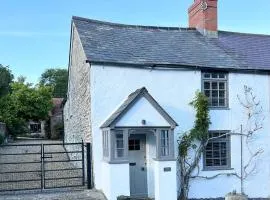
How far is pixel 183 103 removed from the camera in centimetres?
1703

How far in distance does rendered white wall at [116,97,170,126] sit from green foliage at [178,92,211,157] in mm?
1651

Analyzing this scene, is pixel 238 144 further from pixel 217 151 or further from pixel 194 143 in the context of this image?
pixel 194 143

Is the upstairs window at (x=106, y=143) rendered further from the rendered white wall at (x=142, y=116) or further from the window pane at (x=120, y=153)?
the rendered white wall at (x=142, y=116)

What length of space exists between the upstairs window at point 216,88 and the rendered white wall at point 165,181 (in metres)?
3.82

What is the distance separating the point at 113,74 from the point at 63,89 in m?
76.6

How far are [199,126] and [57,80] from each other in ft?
260

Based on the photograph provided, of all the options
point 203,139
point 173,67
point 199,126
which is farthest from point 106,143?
point 173,67

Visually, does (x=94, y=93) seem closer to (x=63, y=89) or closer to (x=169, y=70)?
(x=169, y=70)

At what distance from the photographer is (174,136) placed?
16641 mm

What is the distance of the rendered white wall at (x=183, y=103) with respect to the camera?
15828 mm

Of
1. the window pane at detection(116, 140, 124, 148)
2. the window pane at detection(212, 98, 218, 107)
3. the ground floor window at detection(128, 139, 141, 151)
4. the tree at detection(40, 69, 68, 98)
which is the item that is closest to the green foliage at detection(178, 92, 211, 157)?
the window pane at detection(212, 98, 218, 107)

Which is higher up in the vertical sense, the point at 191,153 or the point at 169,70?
the point at 169,70

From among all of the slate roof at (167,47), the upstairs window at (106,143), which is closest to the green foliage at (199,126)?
the slate roof at (167,47)

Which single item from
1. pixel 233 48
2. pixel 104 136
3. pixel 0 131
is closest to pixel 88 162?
pixel 104 136
